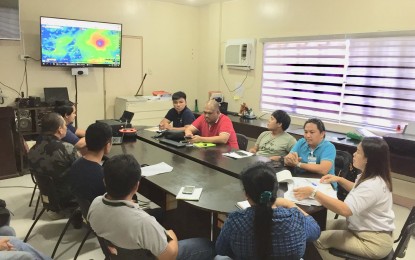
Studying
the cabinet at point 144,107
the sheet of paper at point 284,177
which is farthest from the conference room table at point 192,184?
the cabinet at point 144,107

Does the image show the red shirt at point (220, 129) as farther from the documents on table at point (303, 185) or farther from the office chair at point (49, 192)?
the office chair at point (49, 192)

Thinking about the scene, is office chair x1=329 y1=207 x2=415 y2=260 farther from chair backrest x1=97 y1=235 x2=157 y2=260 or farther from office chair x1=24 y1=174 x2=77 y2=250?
office chair x1=24 y1=174 x2=77 y2=250

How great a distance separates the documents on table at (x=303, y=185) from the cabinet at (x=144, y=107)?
359 cm

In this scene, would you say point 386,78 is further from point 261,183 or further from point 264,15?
point 261,183

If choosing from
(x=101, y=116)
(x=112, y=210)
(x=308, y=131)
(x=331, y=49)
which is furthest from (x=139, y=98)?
(x=112, y=210)

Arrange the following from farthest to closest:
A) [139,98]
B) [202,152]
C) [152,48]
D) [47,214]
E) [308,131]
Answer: [152,48], [139,98], [47,214], [202,152], [308,131]

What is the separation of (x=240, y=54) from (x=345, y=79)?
1811 millimetres

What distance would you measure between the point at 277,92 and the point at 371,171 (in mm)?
3330

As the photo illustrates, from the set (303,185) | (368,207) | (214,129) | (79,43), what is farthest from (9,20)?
(368,207)

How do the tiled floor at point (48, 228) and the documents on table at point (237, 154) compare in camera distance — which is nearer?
the tiled floor at point (48, 228)

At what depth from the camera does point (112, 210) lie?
155 centimetres

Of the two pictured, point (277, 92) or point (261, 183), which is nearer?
point (261, 183)

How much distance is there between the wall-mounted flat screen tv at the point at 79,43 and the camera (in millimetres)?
4707

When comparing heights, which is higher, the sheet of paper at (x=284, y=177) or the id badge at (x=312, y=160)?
the id badge at (x=312, y=160)
